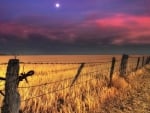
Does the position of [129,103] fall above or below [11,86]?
below

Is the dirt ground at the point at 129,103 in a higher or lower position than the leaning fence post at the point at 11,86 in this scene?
lower

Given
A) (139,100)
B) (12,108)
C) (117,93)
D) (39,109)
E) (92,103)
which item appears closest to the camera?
(12,108)

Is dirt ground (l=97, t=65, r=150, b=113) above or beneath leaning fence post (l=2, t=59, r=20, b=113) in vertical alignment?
beneath

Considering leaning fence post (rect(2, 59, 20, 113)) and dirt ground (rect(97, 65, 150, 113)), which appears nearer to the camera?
leaning fence post (rect(2, 59, 20, 113))

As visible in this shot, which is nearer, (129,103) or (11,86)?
(11,86)

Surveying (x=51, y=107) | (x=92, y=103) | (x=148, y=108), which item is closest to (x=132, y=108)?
(x=148, y=108)

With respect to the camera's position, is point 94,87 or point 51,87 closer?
point 51,87

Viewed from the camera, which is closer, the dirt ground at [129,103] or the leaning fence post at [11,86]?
the leaning fence post at [11,86]

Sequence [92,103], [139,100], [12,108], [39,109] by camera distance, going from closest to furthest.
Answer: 1. [12,108]
2. [39,109]
3. [92,103]
4. [139,100]

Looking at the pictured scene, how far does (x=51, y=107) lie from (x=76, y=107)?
78cm

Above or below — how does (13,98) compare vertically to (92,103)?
above

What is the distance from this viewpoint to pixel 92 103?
10023mm

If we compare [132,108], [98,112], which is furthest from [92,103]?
[132,108]

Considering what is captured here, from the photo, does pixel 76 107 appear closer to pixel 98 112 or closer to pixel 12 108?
pixel 98 112
